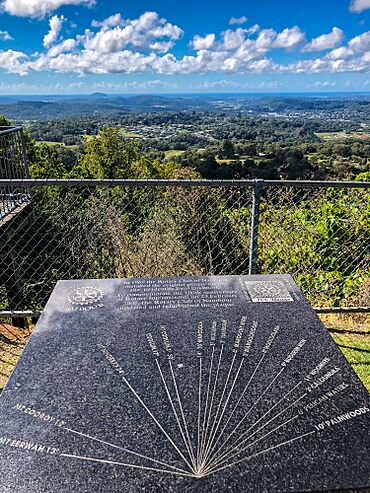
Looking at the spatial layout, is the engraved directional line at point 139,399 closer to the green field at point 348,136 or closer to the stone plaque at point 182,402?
the stone plaque at point 182,402

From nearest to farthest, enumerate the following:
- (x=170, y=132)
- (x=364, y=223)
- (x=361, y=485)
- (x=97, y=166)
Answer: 1. (x=361, y=485)
2. (x=364, y=223)
3. (x=97, y=166)
4. (x=170, y=132)

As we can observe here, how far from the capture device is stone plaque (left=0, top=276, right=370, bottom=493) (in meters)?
1.53

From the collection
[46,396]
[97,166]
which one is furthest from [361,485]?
[97,166]

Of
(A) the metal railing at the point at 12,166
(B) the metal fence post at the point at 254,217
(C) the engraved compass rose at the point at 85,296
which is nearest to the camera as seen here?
(C) the engraved compass rose at the point at 85,296

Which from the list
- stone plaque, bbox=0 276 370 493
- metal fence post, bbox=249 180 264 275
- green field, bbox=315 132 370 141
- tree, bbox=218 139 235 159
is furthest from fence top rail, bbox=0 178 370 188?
green field, bbox=315 132 370 141

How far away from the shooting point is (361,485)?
58.2 inches

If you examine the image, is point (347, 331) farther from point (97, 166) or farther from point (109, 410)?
point (97, 166)

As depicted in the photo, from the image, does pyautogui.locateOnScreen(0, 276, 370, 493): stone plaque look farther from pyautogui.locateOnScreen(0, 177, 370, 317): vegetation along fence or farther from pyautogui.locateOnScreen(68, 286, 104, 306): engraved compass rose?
pyautogui.locateOnScreen(0, 177, 370, 317): vegetation along fence

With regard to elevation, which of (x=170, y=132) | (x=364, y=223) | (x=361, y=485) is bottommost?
(x=170, y=132)

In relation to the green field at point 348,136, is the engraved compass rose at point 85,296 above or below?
above

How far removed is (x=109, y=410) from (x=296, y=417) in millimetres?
830

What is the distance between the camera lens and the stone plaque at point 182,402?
153 centimetres

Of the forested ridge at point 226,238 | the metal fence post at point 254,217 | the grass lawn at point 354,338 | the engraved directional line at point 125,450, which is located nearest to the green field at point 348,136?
the forested ridge at point 226,238

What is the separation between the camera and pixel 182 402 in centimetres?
187
